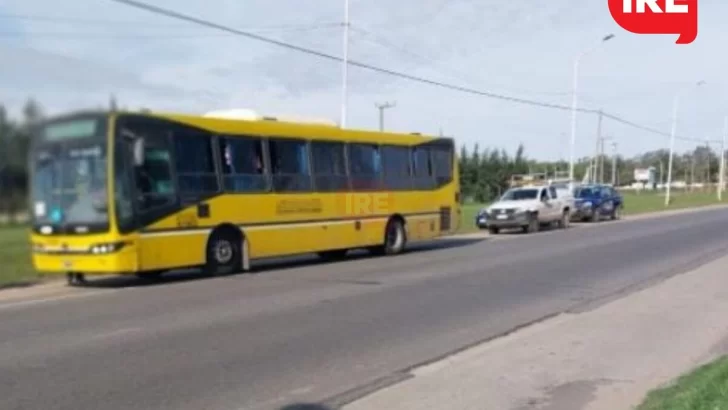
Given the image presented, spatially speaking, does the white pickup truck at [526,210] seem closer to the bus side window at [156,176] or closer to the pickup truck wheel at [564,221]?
the pickup truck wheel at [564,221]

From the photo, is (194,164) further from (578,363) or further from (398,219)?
(578,363)

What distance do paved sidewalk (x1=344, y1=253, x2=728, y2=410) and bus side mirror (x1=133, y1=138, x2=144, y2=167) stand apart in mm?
6118

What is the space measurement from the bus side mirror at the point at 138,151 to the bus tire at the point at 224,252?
332cm

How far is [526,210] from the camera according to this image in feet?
123

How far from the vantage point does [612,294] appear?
15.5 meters

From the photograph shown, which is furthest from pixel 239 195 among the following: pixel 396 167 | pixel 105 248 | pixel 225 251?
pixel 396 167

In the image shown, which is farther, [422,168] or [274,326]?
[422,168]

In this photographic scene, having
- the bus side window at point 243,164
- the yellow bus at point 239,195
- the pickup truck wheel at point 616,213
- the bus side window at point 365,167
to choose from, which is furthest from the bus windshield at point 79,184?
the pickup truck wheel at point 616,213

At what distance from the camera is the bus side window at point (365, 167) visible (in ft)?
75.9

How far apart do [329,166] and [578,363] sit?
44.0 feet

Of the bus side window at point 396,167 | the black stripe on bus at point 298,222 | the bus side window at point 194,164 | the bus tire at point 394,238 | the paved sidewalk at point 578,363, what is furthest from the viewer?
the bus tire at point 394,238

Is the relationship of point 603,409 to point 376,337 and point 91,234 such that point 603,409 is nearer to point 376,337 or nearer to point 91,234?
point 376,337

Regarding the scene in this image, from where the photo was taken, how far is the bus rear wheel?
18.5 meters

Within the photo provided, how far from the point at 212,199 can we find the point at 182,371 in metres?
9.88
